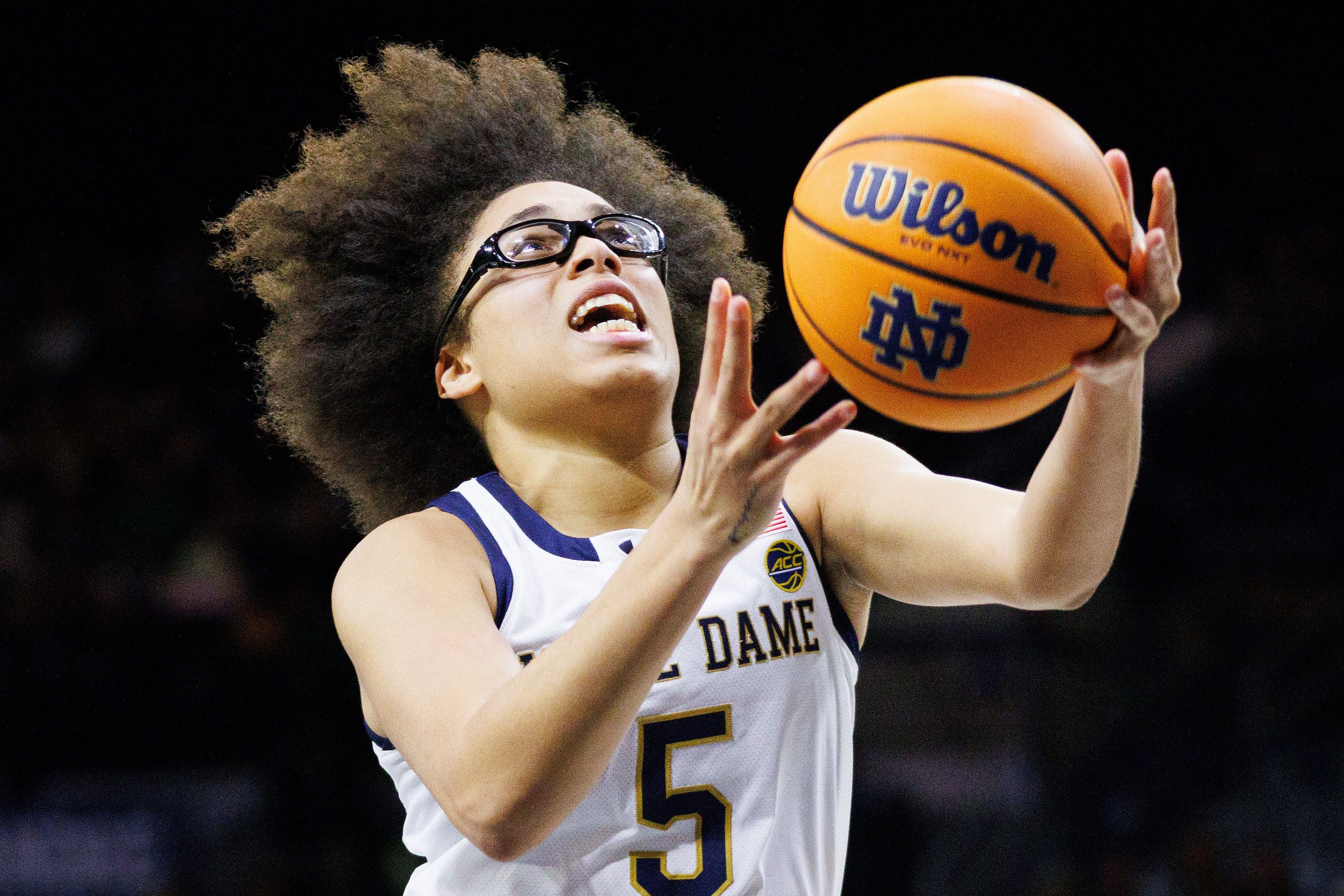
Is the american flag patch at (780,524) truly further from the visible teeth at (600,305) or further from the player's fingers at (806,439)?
the player's fingers at (806,439)

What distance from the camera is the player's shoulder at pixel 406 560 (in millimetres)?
1956

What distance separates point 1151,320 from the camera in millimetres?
1604

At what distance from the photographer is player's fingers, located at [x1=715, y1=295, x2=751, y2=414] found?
1473 mm

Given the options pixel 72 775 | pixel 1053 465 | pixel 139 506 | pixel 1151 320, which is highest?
Result: pixel 1151 320

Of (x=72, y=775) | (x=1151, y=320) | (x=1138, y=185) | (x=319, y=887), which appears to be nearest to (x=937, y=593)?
(x=1151, y=320)

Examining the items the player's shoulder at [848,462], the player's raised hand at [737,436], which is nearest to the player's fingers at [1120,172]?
the player's raised hand at [737,436]

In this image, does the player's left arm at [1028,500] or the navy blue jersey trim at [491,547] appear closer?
the player's left arm at [1028,500]

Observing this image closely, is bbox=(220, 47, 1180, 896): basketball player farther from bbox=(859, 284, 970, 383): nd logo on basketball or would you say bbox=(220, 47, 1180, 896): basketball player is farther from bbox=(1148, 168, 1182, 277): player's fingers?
bbox=(859, 284, 970, 383): nd logo on basketball

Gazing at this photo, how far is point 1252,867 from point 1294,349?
214 cm

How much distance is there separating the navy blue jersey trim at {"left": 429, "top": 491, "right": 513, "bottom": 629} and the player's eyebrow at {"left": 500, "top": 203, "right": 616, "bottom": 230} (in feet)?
1.80

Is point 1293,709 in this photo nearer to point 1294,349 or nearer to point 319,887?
point 1294,349

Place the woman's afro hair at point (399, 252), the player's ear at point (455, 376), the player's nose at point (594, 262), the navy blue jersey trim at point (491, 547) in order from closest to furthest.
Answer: the navy blue jersey trim at point (491, 547) < the player's nose at point (594, 262) < the player's ear at point (455, 376) < the woman's afro hair at point (399, 252)

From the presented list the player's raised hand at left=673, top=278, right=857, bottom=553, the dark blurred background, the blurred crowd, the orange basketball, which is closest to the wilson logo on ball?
the orange basketball

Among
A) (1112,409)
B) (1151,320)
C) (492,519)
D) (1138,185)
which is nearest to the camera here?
(1151,320)
